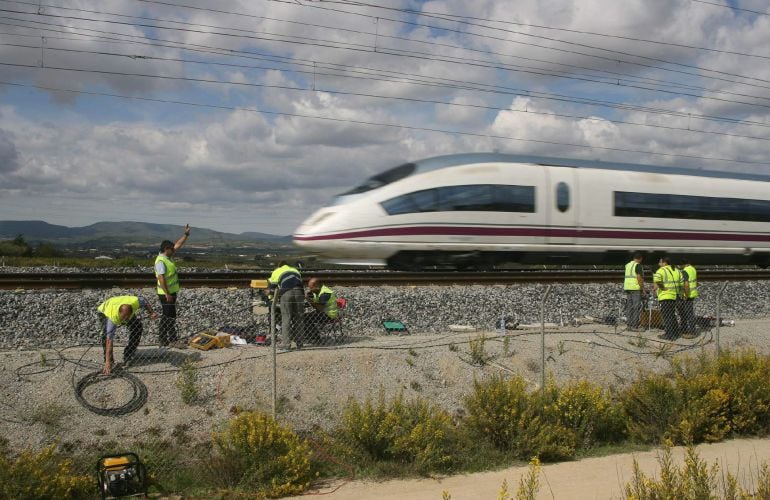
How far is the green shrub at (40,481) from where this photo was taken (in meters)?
6.10

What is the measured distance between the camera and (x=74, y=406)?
8.06m

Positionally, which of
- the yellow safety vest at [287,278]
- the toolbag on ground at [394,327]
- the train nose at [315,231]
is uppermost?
the train nose at [315,231]

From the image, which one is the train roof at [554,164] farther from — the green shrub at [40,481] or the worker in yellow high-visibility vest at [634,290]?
the green shrub at [40,481]

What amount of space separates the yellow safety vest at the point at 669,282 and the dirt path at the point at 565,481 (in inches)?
167

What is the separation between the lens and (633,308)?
12578 millimetres

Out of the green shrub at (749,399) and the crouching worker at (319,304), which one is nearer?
the green shrub at (749,399)

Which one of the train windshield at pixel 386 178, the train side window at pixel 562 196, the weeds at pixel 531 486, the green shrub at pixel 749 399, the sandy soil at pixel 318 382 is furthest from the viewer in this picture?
the train side window at pixel 562 196

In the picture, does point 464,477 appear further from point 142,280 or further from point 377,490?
point 142,280

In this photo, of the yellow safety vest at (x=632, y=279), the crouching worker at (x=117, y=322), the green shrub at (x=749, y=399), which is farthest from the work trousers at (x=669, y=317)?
the crouching worker at (x=117, y=322)

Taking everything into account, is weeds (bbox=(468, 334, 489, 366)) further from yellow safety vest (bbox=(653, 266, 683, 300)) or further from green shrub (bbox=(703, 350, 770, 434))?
yellow safety vest (bbox=(653, 266, 683, 300))

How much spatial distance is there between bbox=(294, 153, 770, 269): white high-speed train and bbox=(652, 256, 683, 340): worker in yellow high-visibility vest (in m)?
4.15

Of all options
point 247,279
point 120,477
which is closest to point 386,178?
point 247,279

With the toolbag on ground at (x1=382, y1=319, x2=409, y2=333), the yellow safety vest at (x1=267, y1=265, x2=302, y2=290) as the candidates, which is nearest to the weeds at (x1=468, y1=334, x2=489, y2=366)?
the toolbag on ground at (x1=382, y1=319, x2=409, y2=333)

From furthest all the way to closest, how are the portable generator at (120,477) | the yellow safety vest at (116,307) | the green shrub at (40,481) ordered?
the yellow safety vest at (116,307) → the portable generator at (120,477) → the green shrub at (40,481)
